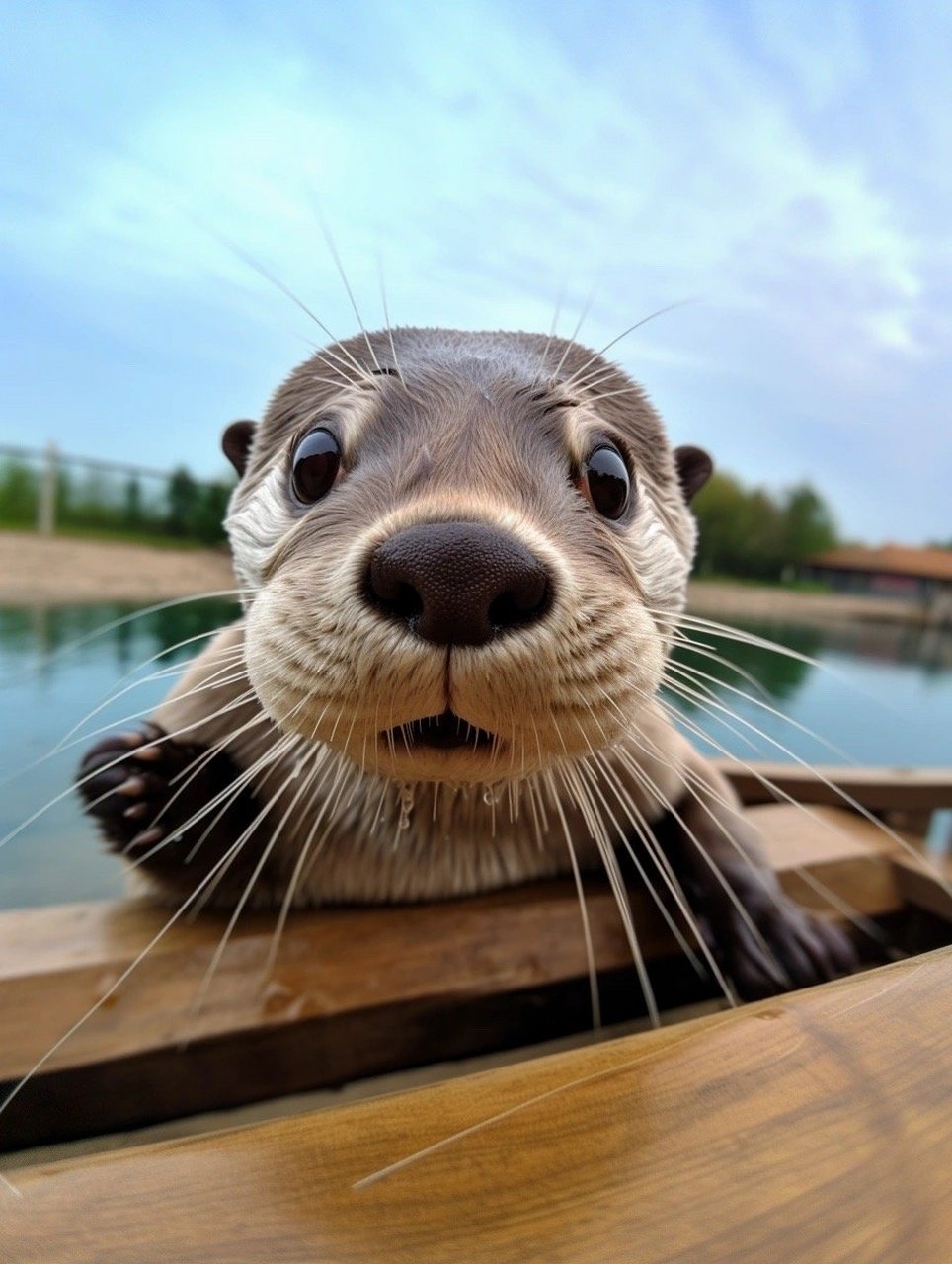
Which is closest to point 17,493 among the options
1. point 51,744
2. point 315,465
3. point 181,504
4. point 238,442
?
point 181,504

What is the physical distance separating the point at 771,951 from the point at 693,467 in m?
0.77

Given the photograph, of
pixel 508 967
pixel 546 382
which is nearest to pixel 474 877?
pixel 508 967

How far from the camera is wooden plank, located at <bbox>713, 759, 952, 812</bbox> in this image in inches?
68.5

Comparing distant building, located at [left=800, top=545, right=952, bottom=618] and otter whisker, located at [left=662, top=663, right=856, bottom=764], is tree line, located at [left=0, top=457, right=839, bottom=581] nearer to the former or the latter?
otter whisker, located at [left=662, top=663, right=856, bottom=764]

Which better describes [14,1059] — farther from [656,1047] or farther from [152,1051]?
[656,1047]

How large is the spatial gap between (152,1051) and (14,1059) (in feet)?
0.44

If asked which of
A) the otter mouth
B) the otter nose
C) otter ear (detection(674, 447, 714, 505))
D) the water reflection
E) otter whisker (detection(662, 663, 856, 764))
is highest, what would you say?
otter ear (detection(674, 447, 714, 505))

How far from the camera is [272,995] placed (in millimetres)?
869

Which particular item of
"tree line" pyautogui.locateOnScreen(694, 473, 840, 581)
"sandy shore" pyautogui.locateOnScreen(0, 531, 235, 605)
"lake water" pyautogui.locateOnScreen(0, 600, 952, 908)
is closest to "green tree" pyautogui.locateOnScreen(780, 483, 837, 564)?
"tree line" pyautogui.locateOnScreen(694, 473, 840, 581)

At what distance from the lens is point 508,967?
0.98 meters

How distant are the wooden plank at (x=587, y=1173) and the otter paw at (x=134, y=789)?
50 centimetres

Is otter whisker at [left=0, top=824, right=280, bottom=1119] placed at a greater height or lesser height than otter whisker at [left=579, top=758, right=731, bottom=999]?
lesser

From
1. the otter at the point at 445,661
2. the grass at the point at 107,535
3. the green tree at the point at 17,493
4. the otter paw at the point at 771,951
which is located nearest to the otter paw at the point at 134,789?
the otter at the point at 445,661

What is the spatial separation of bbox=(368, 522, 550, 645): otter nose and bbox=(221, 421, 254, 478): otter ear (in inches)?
27.8
